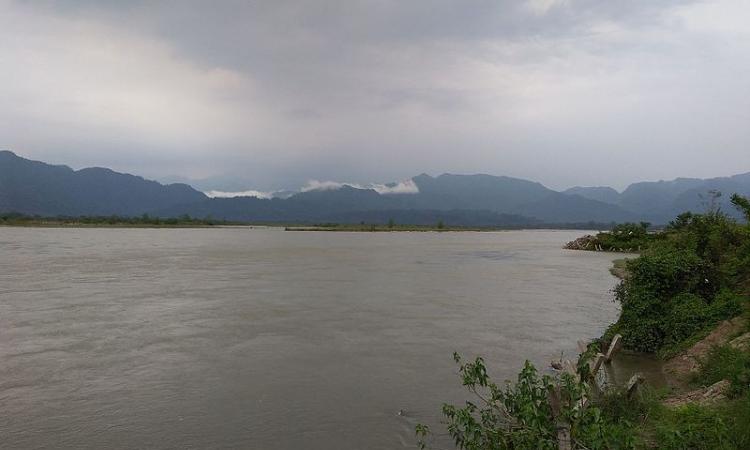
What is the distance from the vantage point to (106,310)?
19812mm

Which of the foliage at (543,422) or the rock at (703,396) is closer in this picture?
the foliage at (543,422)

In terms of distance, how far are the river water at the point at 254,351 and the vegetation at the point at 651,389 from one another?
201 cm

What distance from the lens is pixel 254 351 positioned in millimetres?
14281

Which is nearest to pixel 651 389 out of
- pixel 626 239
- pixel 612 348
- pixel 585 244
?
pixel 612 348

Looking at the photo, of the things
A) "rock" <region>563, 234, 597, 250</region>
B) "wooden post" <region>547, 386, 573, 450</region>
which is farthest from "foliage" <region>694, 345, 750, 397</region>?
"rock" <region>563, 234, 597, 250</region>

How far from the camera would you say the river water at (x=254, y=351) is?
9.05 meters

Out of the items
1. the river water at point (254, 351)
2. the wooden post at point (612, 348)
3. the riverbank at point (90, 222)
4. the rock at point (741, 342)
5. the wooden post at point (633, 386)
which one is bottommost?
the river water at point (254, 351)

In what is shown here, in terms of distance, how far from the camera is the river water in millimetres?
9047

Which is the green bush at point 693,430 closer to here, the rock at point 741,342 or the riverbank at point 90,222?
the rock at point 741,342

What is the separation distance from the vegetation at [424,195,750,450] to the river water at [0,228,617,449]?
2.01 m

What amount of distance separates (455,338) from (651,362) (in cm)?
556

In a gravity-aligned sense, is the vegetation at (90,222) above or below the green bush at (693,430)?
above

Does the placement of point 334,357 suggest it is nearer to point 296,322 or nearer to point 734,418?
point 296,322

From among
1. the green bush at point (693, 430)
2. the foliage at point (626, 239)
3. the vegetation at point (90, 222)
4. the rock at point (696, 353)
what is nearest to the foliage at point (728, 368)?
the rock at point (696, 353)
